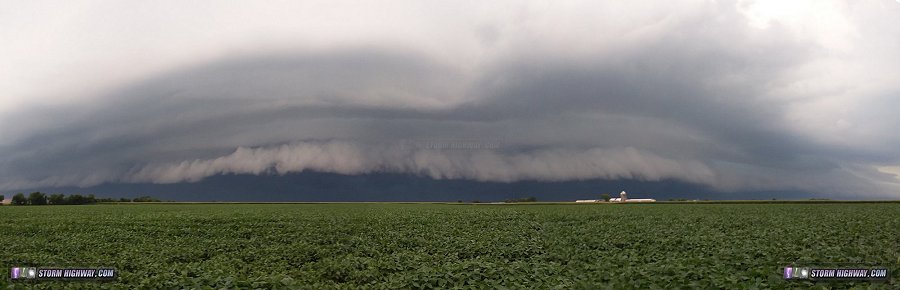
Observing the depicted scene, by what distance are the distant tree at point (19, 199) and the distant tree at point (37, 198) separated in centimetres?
123

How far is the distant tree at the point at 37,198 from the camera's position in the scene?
154m

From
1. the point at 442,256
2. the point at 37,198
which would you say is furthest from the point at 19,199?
the point at 442,256

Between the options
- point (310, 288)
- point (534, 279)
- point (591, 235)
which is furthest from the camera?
point (591, 235)

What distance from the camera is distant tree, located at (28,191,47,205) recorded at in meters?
154

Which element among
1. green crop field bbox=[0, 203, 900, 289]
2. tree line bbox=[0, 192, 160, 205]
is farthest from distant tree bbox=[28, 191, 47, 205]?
green crop field bbox=[0, 203, 900, 289]

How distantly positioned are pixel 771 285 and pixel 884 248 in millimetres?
15992

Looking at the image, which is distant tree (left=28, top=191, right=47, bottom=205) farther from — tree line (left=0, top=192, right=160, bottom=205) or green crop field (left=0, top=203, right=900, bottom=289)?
green crop field (left=0, top=203, right=900, bottom=289)

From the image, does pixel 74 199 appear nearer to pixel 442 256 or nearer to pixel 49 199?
pixel 49 199

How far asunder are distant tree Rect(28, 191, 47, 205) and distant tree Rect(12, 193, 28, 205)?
1.23 m

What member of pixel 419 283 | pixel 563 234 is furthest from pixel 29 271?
pixel 563 234

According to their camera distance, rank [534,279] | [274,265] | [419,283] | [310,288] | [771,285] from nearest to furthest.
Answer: [771,285]
[310,288]
[419,283]
[534,279]
[274,265]

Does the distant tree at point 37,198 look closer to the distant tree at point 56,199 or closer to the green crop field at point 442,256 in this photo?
the distant tree at point 56,199

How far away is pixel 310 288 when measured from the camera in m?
17.6

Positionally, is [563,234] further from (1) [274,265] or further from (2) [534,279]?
(1) [274,265]
